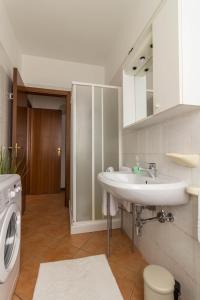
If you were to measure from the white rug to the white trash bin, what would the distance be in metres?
0.26

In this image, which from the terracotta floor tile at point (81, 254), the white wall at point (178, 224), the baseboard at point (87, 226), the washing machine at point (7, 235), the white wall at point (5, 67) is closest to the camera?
the washing machine at point (7, 235)

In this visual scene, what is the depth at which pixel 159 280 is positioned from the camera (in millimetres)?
971

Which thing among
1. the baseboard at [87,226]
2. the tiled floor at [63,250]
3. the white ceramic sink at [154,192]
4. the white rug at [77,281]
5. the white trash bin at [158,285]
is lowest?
the tiled floor at [63,250]

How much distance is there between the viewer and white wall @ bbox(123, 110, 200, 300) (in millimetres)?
976

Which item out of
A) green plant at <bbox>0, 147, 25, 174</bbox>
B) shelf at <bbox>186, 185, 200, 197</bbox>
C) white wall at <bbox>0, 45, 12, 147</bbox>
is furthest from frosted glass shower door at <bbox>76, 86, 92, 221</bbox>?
shelf at <bbox>186, 185, 200, 197</bbox>

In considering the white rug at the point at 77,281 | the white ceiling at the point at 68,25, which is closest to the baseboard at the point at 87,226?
the white rug at the point at 77,281

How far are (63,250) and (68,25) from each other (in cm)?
253

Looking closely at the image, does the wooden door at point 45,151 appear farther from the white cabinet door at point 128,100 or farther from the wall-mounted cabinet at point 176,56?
the wall-mounted cabinet at point 176,56

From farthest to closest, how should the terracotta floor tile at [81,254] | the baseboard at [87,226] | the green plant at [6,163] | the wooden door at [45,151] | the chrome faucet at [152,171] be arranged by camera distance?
the wooden door at [45,151] < the baseboard at [87,226] < the green plant at [6,163] < the terracotta floor tile at [81,254] < the chrome faucet at [152,171]

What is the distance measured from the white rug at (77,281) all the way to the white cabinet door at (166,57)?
1285mm

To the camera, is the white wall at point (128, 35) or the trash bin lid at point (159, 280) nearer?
the trash bin lid at point (159, 280)

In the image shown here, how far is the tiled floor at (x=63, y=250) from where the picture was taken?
3.96 feet

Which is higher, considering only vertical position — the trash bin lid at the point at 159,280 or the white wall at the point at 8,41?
the white wall at the point at 8,41

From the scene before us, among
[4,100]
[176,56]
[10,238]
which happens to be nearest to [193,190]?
[176,56]
